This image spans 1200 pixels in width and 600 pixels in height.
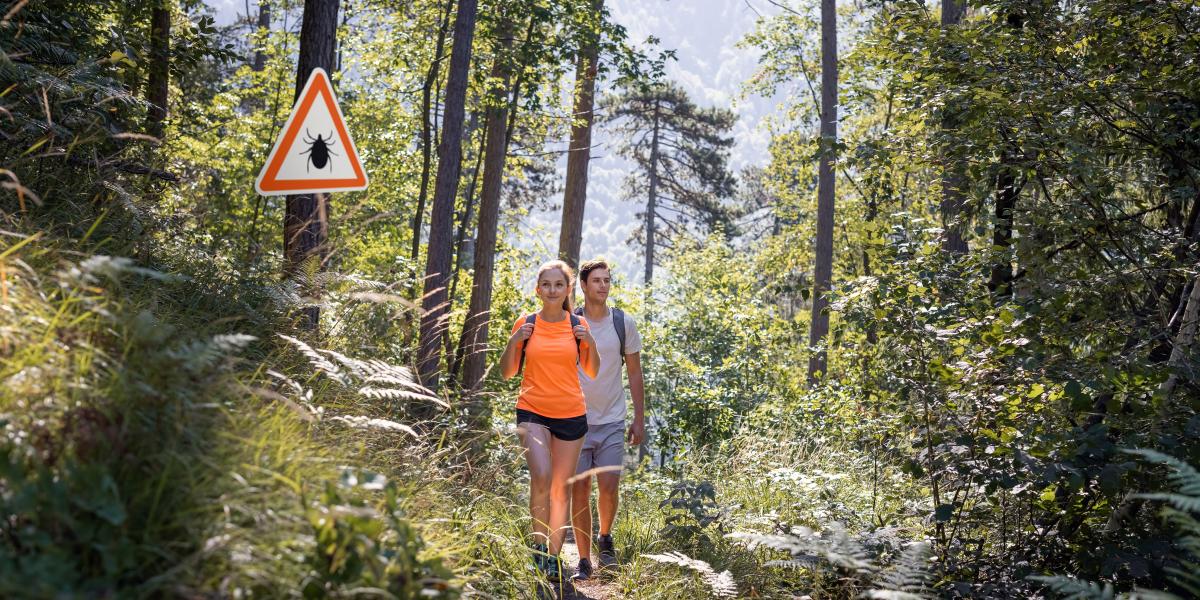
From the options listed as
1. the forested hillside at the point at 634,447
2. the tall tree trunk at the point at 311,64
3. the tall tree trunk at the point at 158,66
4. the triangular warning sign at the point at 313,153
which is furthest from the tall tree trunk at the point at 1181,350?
the tall tree trunk at the point at 158,66

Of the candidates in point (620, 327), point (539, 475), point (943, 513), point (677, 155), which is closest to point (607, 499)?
point (539, 475)

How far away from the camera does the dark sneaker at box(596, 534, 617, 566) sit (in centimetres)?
679

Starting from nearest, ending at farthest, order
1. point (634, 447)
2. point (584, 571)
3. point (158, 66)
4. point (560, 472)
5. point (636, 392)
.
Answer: point (560, 472) < point (584, 571) < point (636, 392) < point (634, 447) < point (158, 66)

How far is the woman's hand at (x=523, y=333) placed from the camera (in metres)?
6.29

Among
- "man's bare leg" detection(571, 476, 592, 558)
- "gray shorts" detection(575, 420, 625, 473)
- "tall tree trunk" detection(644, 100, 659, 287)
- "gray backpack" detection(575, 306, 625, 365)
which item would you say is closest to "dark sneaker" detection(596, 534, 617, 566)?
"man's bare leg" detection(571, 476, 592, 558)

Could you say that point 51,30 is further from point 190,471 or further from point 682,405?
point 682,405

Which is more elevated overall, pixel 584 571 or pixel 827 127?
pixel 827 127

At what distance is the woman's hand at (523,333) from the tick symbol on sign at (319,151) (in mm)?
1622

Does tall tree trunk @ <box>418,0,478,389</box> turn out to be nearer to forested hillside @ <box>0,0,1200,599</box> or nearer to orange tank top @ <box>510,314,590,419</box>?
forested hillside @ <box>0,0,1200,599</box>

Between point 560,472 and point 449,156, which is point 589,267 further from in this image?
point 449,156

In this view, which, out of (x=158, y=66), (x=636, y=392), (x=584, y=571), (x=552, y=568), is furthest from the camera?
(x=158, y=66)

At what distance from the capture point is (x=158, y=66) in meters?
9.38

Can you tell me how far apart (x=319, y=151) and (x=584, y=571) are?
10.9ft

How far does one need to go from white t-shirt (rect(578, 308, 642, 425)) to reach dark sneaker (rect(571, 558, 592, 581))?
3.29ft
